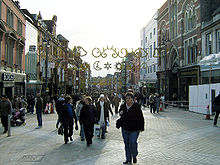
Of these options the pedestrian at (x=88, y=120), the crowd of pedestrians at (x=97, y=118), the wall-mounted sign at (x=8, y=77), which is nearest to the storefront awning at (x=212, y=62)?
the crowd of pedestrians at (x=97, y=118)

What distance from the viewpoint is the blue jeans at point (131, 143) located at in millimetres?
5935

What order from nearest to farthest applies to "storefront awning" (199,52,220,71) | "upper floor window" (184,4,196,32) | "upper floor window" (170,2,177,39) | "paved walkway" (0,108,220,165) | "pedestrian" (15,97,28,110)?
1. "paved walkway" (0,108,220,165)
2. "pedestrian" (15,97,28,110)
3. "storefront awning" (199,52,220,71)
4. "upper floor window" (184,4,196,32)
5. "upper floor window" (170,2,177,39)

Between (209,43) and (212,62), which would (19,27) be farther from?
(212,62)

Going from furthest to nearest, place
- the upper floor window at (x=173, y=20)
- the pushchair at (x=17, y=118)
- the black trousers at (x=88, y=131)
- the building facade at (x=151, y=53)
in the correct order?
1. the building facade at (x=151, y=53)
2. the upper floor window at (x=173, y=20)
3. the pushchair at (x=17, y=118)
4. the black trousers at (x=88, y=131)

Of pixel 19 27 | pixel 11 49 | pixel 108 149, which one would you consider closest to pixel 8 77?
pixel 11 49

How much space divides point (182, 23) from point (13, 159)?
89.7 feet

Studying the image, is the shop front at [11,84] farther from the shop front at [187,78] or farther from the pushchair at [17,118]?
the shop front at [187,78]

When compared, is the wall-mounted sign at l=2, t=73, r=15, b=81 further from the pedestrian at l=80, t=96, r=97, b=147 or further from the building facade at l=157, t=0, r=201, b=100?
the building facade at l=157, t=0, r=201, b=100

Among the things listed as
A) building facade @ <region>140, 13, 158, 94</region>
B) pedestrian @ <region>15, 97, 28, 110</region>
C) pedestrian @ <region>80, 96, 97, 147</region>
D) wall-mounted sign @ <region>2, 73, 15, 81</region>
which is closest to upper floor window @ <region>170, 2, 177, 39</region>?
building facade @ <region>140, 13, 158, 94</region>

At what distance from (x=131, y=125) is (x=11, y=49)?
2067 centimetres

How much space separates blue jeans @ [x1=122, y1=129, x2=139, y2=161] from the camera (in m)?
5.94

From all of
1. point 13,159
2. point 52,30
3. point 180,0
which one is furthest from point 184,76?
point 52,30

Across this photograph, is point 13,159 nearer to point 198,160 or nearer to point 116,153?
point 116,153

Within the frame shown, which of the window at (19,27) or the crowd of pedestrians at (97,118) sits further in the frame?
the window at (19,27)
